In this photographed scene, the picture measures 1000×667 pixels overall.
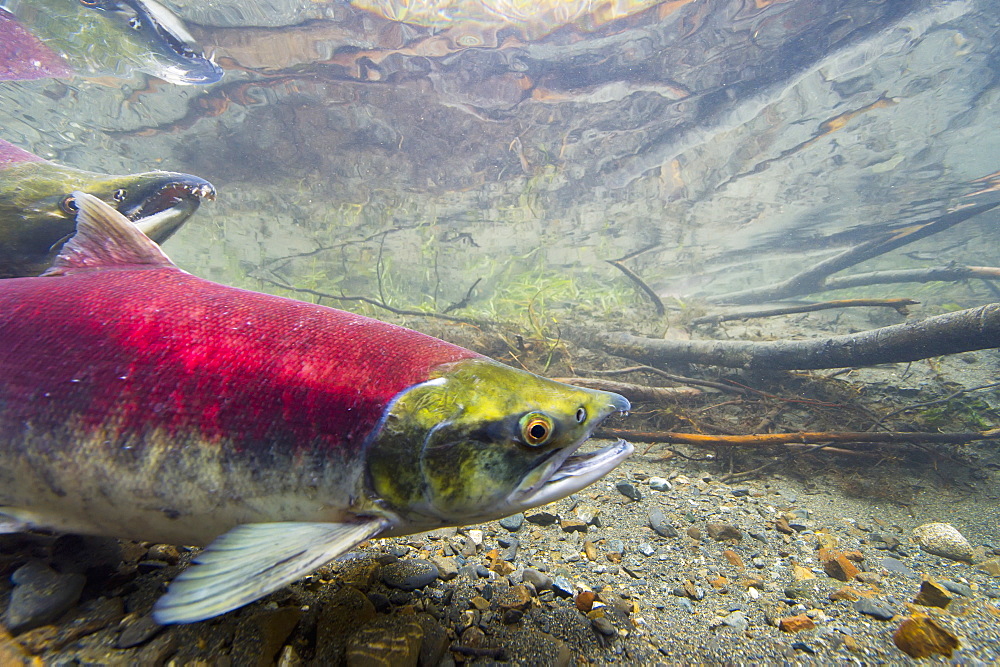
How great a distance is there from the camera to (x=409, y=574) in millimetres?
1654

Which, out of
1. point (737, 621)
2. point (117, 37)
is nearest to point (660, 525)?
point (737, 621)

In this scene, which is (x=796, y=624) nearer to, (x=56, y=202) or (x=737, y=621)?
(x=737, y=621)

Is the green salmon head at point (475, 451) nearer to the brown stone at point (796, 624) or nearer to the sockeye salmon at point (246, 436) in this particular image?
the sockeye salmon at point (246, 436)

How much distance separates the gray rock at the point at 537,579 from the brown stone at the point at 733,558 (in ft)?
3.89

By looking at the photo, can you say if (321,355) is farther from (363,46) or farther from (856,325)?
(856,325)

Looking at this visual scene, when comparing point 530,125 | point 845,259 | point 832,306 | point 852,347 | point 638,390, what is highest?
point 530,125

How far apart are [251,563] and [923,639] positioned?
7.98ft

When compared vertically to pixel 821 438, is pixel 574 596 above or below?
below

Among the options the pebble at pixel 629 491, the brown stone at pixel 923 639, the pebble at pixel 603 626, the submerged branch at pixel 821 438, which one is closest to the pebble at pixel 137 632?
the pebble at pixel 603 626

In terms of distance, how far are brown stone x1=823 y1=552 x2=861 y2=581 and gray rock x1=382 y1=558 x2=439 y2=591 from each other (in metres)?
2.20

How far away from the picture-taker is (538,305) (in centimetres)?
887

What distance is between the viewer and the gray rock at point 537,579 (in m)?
1.76

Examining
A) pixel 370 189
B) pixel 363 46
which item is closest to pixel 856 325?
pixel 363 46

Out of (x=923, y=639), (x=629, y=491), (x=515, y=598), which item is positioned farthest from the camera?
(x=629, y=491)
